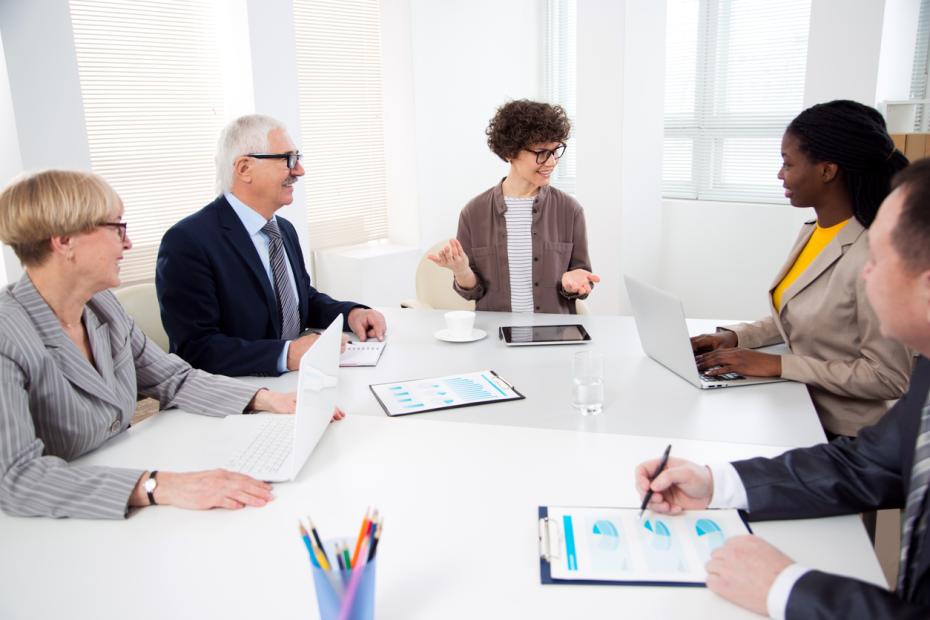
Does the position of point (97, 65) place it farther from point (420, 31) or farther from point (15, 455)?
point (15, 455)

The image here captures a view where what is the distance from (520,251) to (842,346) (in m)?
1.41

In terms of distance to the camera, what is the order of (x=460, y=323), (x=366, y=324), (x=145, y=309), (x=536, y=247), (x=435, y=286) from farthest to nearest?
1. (x=435, y=286)
2. (x=536, y=247)
3. (x=145, y=309)
4. (x=366, y=324)
5. (x=460, y=323)

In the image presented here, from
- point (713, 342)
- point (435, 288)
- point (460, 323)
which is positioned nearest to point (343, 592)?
point (460, 323)

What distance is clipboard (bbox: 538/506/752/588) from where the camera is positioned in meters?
1.18

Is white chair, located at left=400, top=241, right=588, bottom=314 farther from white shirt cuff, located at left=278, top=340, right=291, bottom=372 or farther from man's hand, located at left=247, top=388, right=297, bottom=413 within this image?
man's hand, located at left=247, top=388, right=297, bottom=413

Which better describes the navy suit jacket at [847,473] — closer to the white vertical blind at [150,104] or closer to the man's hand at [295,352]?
the man's hand at [295,352]

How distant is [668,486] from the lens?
1.38 meters

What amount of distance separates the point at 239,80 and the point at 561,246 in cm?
240

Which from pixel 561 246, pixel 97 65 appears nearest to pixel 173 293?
pixel 561 246

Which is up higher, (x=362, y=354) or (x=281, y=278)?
(x=281, y=278)

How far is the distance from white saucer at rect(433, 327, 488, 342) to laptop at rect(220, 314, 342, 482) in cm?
68

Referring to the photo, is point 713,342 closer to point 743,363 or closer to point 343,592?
point 743,363

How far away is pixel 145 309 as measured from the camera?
2756 mm

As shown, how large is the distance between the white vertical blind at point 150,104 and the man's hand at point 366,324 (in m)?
2.14
